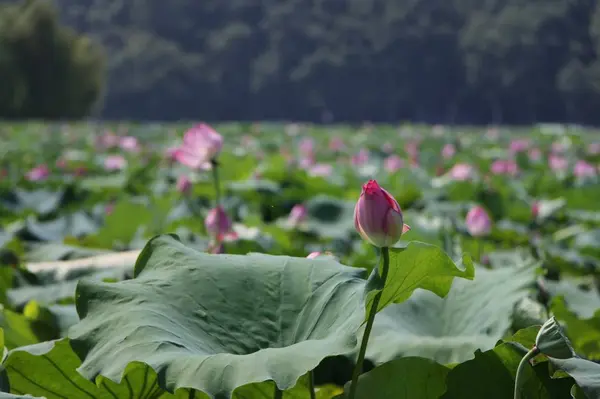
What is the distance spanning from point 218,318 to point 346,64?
2140 inches

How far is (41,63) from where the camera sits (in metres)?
29.9

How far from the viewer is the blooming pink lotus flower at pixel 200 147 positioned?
6.16ft

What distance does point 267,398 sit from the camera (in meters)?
0.89

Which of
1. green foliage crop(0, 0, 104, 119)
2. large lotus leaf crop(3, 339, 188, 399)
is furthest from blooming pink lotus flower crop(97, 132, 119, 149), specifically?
green foliage crop(0, 0, 104, 119)

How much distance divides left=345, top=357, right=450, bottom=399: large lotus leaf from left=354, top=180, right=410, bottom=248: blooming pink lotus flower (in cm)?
12

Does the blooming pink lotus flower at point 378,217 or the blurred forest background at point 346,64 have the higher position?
the blooming pink lotus flower at point 378,217

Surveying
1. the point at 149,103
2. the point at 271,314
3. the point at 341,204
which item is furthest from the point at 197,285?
the point at 149,103

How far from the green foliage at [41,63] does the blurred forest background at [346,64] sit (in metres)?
17.8

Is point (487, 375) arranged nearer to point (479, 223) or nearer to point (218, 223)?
point (218, 223)

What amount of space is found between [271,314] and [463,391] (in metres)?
0.20

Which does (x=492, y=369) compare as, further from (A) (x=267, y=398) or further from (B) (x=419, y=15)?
(B) (x=419, y=15)

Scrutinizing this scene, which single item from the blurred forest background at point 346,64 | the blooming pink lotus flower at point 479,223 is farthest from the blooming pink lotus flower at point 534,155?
the blurred forest background at point 346,64

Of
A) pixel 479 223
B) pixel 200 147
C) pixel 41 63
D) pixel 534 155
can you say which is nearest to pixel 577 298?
pixel 479 223

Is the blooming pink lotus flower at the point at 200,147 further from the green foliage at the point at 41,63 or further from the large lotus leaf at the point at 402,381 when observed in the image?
the green foliage at the point at 41,63
